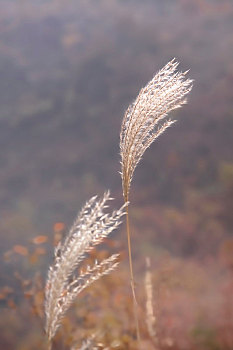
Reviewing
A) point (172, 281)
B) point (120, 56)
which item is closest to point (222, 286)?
point (172, 281)

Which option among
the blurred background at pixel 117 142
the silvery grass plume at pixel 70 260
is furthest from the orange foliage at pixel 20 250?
the silvery grass plume at pixel 70 260

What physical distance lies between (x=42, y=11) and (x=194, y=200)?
3.42 ft

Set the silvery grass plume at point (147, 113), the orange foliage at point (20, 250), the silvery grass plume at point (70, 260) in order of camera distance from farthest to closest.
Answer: the orange foliage at point (20, 250) < the silvery grass plume at point (147, 113) < the silvery grass plume at point (70, 260)

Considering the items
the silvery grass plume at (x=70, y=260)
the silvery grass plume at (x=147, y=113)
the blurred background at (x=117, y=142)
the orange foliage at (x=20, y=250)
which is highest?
the blurred background at (x=117, y=142)

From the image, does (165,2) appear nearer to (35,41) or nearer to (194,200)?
(35,41)

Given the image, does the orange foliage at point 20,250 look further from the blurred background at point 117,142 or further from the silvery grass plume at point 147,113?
the silvery grass plume at point 147,113

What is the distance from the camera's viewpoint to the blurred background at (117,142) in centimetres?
186

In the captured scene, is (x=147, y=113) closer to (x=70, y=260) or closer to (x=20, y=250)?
(x=70, y=260)

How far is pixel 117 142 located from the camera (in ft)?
6.47

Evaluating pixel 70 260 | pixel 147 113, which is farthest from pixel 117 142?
pixel 70 260

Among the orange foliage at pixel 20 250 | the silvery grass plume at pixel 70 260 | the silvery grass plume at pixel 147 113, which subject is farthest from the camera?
the orange foliage at pixel 20 250

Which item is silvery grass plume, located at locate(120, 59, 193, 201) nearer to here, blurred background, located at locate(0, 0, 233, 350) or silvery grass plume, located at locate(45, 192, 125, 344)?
silvery grass plume, located at locate(45, 192, 125, 344)

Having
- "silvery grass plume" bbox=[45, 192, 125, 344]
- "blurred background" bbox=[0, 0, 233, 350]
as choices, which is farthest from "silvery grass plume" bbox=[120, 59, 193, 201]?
"blurred background" bbox=[0, 0, 233, 350]

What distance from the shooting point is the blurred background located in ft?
6.10
